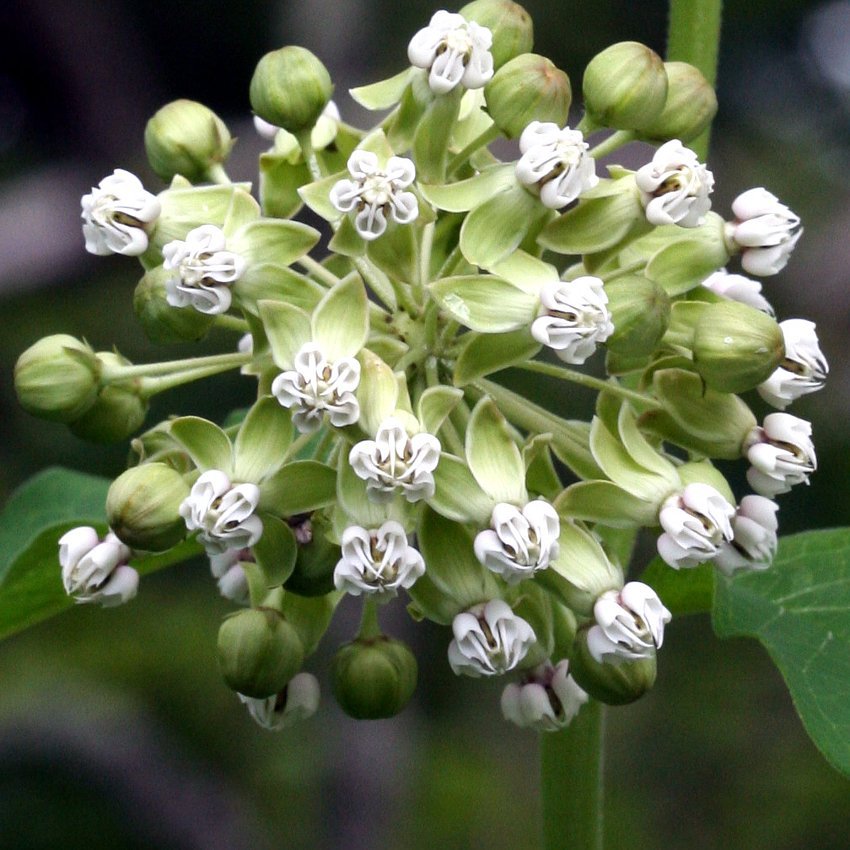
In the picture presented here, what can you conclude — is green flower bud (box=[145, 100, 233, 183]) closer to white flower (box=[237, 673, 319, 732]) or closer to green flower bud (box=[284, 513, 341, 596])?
green flower bud (box=[284, 513, 341, 596])

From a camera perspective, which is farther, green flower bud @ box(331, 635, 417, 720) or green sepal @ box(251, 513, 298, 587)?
green flower bud @ box(331, 635, 417, 720)

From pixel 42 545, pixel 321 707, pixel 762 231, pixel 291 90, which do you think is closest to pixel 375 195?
pixel 291 90

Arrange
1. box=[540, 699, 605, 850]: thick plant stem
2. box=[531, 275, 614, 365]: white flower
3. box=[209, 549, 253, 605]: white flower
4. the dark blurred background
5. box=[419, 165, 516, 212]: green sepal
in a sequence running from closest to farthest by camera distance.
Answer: box=[531, 275, 614, 365]: white flower < box=[419, 165, 516, 212]: green sepal < box=[209, 549, 253, 605]: white flower < box=[540, 699, 605, 850]: thick plant stem < the dark blurred background

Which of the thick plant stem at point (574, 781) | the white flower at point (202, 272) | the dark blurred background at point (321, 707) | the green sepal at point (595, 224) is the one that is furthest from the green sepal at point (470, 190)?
the dark blurred background at point (321, 707)

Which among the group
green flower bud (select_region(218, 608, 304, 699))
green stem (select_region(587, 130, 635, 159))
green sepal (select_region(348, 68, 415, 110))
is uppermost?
green sepal (select_region(348, 68, 415, 110))

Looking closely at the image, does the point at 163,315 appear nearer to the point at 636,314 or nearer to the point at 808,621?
the point at 636,314

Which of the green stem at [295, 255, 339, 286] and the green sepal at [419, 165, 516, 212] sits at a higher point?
the green sepal at [419, 165, 516, 212]

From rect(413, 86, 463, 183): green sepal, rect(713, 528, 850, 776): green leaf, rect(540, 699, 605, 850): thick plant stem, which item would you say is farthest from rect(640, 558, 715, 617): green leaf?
rect(413, 86, 463, 183): green sepal

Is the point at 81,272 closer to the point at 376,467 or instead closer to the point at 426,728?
the point at 426,728
